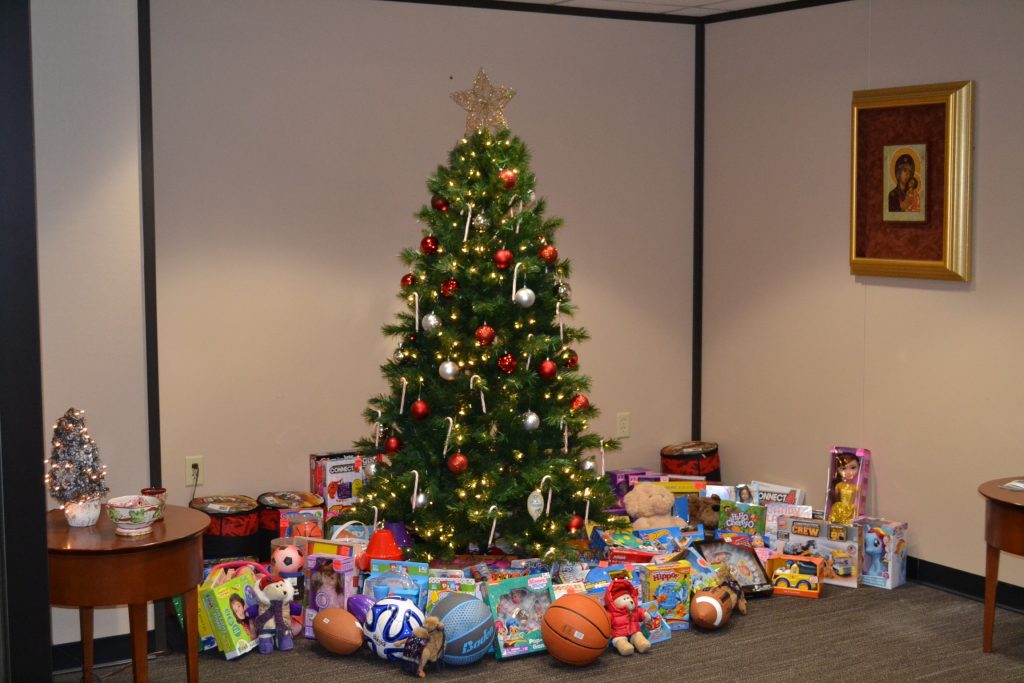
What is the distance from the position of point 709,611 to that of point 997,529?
1061 mm

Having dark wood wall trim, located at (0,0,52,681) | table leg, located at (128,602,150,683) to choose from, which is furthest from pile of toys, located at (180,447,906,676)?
dark wood wall trim, located at (0,0,52,681)

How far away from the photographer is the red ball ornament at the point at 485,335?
A: 13.9 ft

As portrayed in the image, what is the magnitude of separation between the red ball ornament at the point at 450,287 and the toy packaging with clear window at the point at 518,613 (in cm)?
107

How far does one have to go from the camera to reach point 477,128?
441cm

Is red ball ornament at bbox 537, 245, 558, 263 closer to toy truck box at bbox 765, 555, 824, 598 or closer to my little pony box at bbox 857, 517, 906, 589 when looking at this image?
Result: toy truck box at bbox 765, 555, 824, 598

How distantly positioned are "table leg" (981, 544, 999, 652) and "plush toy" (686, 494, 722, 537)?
142 centimetres

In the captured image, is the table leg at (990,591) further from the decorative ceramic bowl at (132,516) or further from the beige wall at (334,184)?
the decorative ceramic bowl at (132,516)

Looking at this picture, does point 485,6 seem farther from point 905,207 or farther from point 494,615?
point 494,615

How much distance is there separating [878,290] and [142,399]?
10.3ft

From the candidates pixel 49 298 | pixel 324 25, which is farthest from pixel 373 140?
pixel 49 298

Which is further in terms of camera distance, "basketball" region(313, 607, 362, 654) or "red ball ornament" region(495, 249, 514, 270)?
"red ball ornament" region(495, 249, 514, 270)

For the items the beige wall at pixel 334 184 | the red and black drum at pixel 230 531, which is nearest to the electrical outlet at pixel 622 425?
the beige wall at pixel 334 184

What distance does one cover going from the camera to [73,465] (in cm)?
345

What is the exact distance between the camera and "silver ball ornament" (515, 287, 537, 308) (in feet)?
13.8
